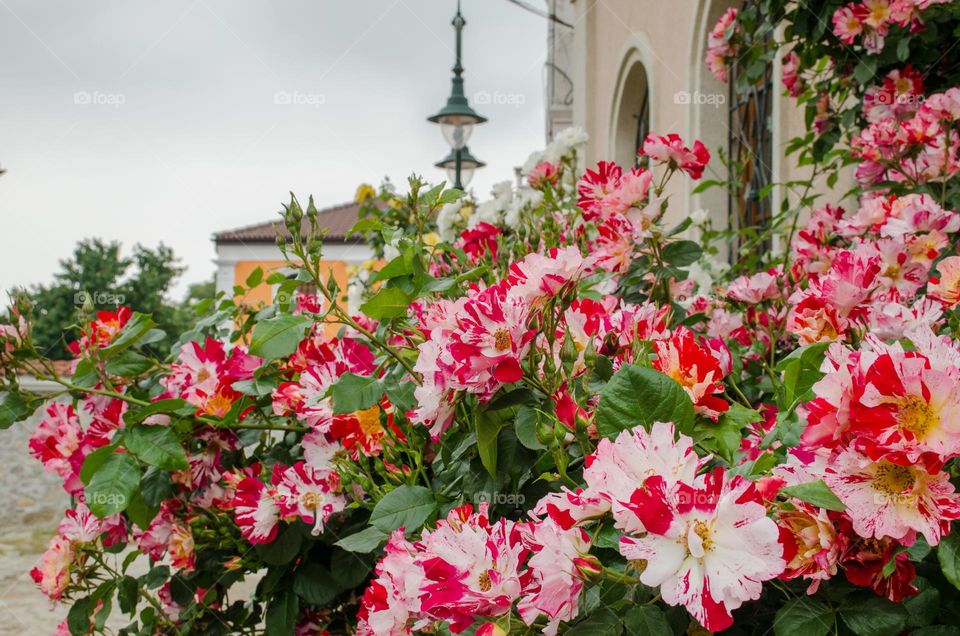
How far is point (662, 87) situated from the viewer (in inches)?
203

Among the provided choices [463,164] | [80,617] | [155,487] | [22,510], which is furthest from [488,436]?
[463,164]

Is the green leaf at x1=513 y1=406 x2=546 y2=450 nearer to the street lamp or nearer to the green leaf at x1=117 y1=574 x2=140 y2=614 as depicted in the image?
the green leaf at x1=117 y1=574 x2=140 y2=614

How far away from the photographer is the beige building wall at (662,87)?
406cm

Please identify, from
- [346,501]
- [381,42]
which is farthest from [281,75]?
[346,501]

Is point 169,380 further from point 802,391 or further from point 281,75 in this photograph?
point 281,75

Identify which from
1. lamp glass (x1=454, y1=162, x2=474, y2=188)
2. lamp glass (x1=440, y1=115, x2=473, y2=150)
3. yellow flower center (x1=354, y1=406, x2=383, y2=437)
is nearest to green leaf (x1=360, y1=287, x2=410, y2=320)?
yellow flower center (x1=354, y1=406, x2=383, y2=437)

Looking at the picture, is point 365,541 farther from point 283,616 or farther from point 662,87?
point 662,87

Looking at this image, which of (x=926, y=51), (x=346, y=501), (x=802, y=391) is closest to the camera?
(x=802, y=391)

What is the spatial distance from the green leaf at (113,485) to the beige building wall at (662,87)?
7.49 feet

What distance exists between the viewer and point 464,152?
6363 mm

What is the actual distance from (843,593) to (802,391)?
0.61 ft

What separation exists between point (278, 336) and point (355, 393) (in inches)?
4.5

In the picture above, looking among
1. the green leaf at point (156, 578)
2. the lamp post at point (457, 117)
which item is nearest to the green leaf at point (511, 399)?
the green leaf at point (156, 578)

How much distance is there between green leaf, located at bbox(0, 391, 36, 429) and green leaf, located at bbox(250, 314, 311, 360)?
46cm
